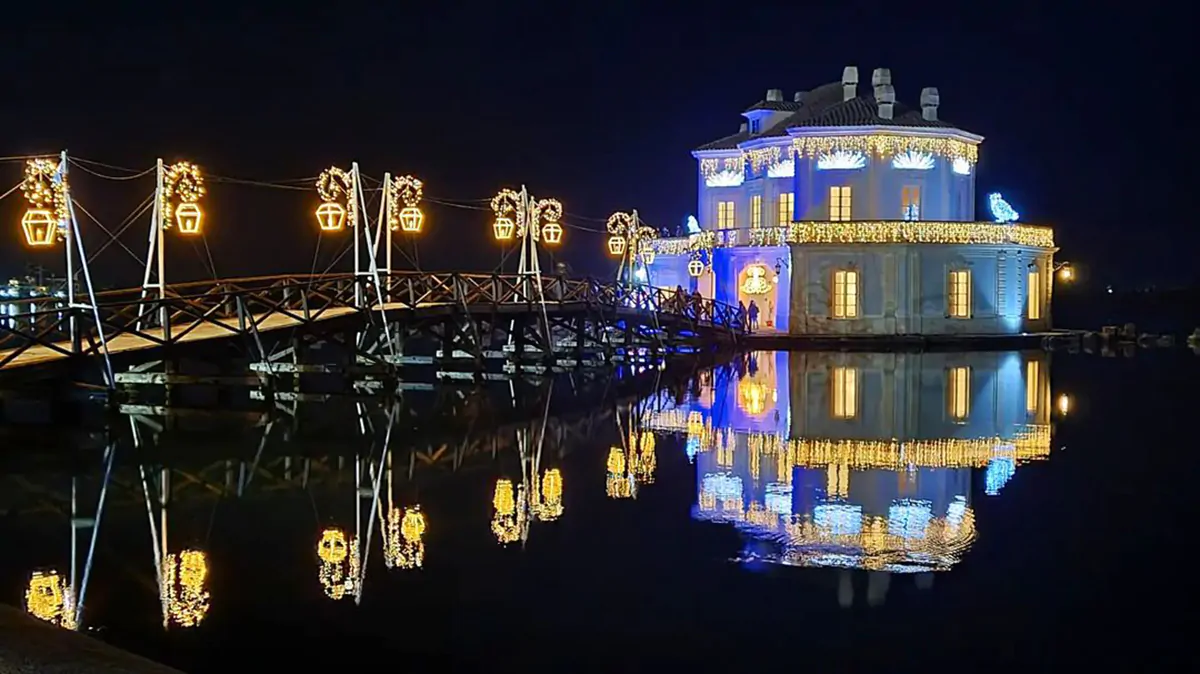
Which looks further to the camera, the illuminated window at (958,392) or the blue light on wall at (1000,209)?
the blue light on wall at (1000,209)

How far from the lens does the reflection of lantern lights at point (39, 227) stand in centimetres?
1934

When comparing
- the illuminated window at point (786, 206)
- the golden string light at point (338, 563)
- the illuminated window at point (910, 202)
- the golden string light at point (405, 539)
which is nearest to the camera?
the golden string light at point (338, 563)

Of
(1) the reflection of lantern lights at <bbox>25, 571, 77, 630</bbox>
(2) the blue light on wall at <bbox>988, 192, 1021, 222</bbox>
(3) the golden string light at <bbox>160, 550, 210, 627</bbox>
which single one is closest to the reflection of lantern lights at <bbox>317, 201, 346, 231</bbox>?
(3) the golden string light at <bbox>160, 550, 210, 627</bbox>

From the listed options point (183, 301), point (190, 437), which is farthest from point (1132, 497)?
point (183, 301)

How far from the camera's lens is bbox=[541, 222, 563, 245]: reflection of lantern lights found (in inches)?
1272

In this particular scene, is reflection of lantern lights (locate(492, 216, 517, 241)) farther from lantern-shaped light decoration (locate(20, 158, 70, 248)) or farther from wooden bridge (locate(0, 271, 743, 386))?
lantern-shaped light decoration (locate(20, 158, 70, 248))

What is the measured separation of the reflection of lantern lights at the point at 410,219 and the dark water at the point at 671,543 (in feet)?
31.8

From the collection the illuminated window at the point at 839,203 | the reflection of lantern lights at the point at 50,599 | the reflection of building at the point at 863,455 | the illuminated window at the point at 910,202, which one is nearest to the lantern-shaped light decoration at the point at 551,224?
the reflection of building at the point at 863,455

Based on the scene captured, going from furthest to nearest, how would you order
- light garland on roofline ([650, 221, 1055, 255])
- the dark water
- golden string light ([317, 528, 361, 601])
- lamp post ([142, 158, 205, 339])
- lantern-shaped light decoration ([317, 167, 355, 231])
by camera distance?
light garland on roofline ([650, 221, 1055, 255]), lantern-shaped light decoration ([317, 167, 355, 231]), lamp post ([142, 158, 205, 339]), golden string light ([317, 528, 361, 601]), the dark water

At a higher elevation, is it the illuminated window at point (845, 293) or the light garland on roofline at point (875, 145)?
the light garland on roofline at point (875, 145)

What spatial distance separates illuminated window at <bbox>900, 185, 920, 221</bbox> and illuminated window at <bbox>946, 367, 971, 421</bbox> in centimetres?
1180

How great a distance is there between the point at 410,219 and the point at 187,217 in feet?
21.2

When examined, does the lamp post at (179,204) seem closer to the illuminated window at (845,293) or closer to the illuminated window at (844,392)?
the illuminated window at (844,392)

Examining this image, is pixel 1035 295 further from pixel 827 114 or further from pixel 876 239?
pixel 827 114
